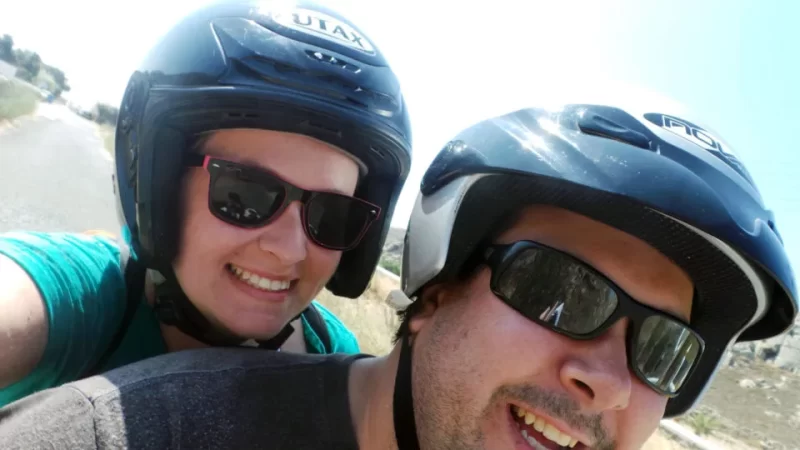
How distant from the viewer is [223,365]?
1.66m

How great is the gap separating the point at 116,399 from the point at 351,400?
0.64 meters

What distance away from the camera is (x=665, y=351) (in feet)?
5.48

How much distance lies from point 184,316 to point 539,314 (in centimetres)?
120

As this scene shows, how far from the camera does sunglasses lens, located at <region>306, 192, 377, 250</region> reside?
1.97 m

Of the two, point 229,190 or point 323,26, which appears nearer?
point 229,190

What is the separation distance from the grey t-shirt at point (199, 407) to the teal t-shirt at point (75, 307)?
28 cm

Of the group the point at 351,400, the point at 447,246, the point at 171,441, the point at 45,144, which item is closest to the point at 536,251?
the point at 447,246

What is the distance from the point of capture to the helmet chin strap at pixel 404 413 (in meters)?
1.69

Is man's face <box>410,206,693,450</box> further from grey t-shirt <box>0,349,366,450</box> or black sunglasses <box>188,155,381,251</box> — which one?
black sunglasses <box>188,155,381,251</box>

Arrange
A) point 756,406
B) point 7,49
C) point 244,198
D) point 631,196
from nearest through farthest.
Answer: point 631,196
point 244,198
point 756,406
point 7,49

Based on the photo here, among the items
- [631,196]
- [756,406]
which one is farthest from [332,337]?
[756,406]

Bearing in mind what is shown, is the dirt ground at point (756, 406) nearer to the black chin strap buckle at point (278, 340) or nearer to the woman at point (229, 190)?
the black chin strap buckle at point (278, 340)

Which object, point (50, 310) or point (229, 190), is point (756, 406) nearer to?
point (229, 190)

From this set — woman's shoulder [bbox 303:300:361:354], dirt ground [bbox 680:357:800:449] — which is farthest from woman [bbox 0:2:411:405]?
dirt ground [bbox 680:357:800:449]
